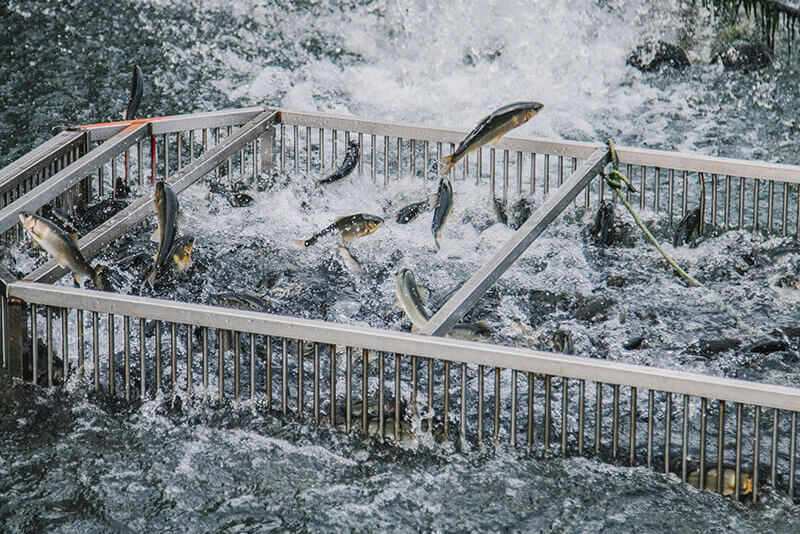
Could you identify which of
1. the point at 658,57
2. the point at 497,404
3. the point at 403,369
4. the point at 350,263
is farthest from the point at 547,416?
the point at 658,57

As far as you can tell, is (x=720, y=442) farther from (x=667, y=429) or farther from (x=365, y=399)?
(x=365, y=399)

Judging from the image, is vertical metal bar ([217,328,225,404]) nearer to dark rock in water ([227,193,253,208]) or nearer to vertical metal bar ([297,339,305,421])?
vertical metal bar ([297,339,305,421])

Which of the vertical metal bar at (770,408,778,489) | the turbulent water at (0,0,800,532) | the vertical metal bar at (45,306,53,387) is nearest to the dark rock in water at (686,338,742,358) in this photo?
the turbulent water at (0,0,800,532)

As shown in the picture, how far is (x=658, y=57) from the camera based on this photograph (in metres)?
9.12

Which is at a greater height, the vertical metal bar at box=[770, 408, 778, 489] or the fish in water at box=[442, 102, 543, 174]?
the fish in water at box=[442, 102, 543, 174]

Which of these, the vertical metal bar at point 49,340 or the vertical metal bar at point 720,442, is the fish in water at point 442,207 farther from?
the vertical metal bar at point 720,442

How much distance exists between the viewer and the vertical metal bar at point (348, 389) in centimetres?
366

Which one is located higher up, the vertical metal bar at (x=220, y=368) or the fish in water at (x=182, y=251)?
the fish in water at (x=182, y=251)

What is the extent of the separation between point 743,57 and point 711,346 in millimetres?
5037

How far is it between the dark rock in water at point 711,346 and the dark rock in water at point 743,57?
15.9 ft

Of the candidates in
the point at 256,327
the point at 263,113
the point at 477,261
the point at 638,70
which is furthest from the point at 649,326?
the point at 638,70

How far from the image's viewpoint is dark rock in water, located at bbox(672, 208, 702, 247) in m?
5.32

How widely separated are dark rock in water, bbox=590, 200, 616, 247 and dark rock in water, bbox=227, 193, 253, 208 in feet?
5.14

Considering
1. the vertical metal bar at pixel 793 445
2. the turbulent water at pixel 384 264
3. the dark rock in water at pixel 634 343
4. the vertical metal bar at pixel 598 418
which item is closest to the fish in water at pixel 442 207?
the turbulent water at pixel 384 264
